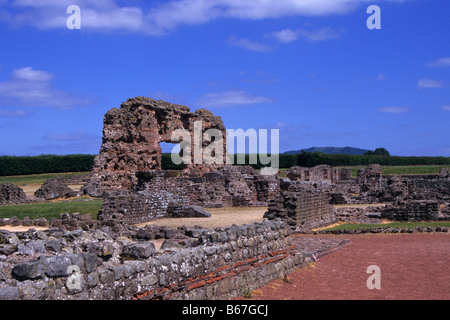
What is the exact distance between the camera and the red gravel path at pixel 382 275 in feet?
24.1

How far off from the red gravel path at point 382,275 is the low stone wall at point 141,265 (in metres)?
0.46

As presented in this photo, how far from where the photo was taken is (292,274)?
29.1 ft

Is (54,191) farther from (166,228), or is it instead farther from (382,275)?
(382,275)

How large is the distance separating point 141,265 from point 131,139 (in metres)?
24.0

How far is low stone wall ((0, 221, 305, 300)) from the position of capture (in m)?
4.38

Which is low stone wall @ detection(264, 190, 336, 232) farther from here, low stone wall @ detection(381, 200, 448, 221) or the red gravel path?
low stone wall @ detection(381, 200, 448, 221)

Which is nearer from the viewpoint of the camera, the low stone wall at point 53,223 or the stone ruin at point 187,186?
the low stone wall at point 53,223

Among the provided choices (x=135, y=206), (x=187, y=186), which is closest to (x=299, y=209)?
(x=135, y=206)

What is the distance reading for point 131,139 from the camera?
94.1ft

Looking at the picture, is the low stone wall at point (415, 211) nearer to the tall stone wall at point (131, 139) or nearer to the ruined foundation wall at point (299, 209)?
the ruined foundation wall at point (299, 209)

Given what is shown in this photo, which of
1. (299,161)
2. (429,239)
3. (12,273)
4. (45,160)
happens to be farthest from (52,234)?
(299,161)

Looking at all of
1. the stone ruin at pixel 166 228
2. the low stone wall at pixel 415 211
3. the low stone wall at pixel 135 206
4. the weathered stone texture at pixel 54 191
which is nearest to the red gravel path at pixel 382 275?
the stone ruin at pixel 166 228

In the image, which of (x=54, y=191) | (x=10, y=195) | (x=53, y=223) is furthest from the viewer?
(x=54, y=191)

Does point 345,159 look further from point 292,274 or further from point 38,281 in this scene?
point 38,281
